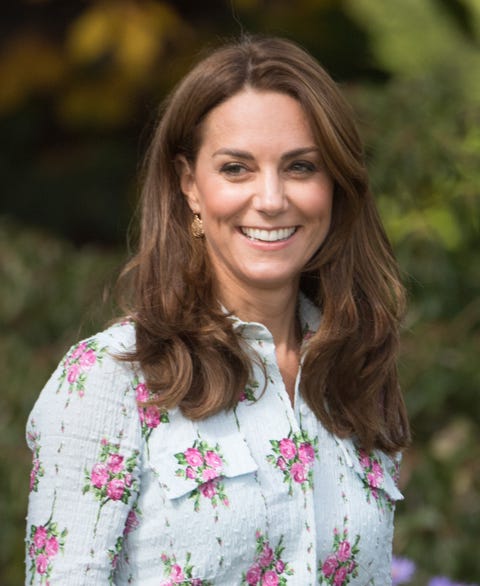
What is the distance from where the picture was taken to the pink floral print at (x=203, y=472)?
7.11 feet

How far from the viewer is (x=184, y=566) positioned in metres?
2.15

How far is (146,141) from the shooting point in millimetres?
3287

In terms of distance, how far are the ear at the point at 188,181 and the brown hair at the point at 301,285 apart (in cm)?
1

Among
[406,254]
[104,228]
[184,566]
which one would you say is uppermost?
[104,228]

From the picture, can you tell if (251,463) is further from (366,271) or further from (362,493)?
(366,271)

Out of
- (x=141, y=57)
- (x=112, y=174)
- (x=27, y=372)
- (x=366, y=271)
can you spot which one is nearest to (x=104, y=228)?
(x=112, y=174)

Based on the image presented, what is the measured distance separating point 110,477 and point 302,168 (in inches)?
25.7

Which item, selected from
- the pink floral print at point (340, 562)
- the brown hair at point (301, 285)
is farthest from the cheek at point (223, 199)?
the pink floral print at point (340, 562)

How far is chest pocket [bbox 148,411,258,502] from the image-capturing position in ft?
7.08

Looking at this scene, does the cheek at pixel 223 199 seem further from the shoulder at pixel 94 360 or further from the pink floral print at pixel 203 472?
the pink floral print at pixel 203 472

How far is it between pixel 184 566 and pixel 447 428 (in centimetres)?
258

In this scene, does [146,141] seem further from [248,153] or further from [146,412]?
[146,412]

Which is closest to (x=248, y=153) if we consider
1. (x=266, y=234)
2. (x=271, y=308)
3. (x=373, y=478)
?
(x=266, y=234)

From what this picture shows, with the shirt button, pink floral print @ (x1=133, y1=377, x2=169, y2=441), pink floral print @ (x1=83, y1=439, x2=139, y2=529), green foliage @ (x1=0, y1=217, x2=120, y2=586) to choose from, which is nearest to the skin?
the shirt button
